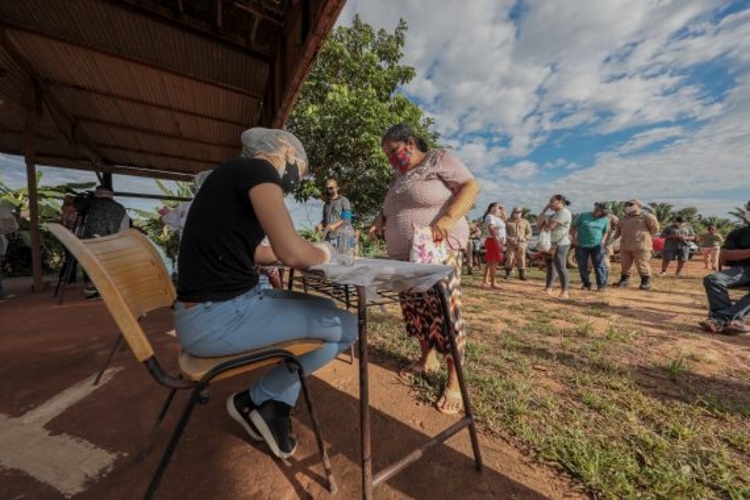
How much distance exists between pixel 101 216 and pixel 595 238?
8.24m

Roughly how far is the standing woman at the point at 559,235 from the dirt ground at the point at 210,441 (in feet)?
9.51

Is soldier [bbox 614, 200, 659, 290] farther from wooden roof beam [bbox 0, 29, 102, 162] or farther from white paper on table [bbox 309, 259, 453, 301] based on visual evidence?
wooden roof beam [bbox 0, 29, 102, 162]

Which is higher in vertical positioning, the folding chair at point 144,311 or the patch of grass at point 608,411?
the folding chair at point 144,311

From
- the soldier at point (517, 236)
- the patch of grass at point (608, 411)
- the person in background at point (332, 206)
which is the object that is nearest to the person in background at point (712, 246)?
the soldier at point (517, 236)

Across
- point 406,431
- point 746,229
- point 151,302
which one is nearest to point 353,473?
point 406,431

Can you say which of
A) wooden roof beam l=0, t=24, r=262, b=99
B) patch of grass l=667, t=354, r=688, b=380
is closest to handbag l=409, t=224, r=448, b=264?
patch of grass l=667, t=354, r=688, b=380

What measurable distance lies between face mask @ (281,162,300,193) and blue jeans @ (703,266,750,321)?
4666mm

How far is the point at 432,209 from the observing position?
7.04 ft

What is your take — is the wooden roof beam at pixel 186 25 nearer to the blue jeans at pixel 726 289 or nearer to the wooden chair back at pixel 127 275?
the wooden chair back at pixel 127 275

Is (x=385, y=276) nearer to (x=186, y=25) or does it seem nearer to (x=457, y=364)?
(x=457, y=364)

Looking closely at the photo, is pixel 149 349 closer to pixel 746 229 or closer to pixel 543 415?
pixel 543 415

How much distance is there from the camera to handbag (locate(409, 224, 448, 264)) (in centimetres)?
202

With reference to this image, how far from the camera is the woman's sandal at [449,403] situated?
2.02 meters

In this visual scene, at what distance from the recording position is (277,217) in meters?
1.27
